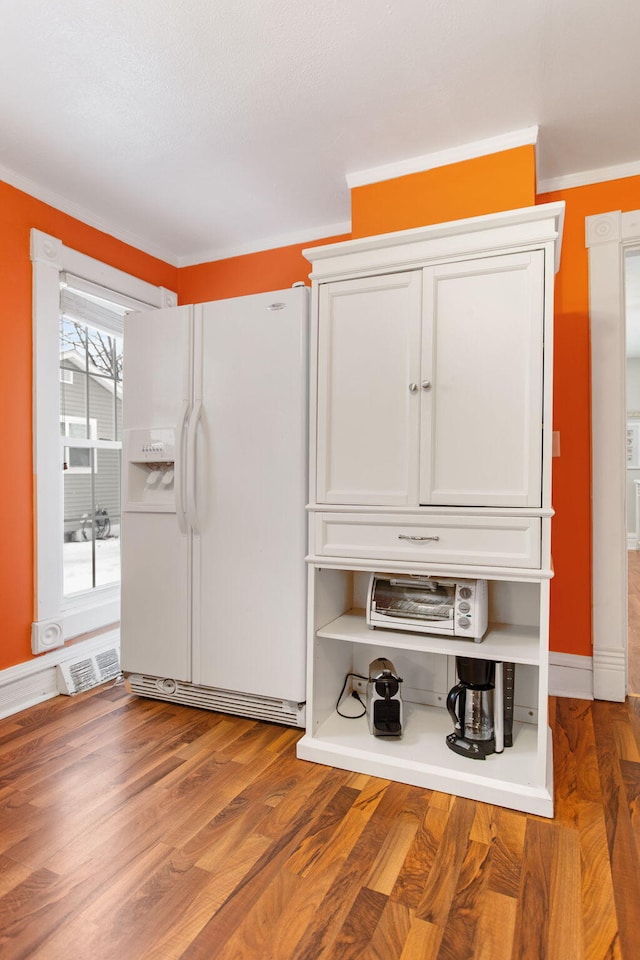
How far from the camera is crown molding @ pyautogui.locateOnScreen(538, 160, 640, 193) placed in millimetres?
2535

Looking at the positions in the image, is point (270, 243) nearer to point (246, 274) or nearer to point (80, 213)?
point (246, 274)

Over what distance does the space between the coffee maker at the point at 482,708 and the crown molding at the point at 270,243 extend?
251 cm

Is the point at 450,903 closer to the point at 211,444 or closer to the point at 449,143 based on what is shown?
the point at 211,444

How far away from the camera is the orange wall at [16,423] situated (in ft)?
8.32

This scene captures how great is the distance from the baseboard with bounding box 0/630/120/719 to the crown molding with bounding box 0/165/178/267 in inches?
91.0

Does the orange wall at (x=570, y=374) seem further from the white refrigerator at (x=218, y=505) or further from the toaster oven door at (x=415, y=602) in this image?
the toaster oven door at (x=415, y=602)

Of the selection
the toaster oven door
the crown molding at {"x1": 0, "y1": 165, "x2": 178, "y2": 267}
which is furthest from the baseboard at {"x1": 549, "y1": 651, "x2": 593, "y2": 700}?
the crown molding at {"x1": 0, "y1": 165, "x2": 178, "y2": 267}

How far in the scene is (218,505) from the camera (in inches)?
95.6

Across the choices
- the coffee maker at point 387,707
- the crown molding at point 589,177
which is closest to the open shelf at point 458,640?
the coffee maker at point 387,707

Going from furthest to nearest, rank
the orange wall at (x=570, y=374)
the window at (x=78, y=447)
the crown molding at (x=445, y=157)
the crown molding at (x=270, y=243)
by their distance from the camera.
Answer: the crown molding at (x=270, y=243) → the window at (x=78, y=447) → the orange wall at (x=570, y=374) → the crown molding at (x=445, y=157)

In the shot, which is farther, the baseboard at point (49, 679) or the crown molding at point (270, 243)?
the crown molding at point (270, 243)

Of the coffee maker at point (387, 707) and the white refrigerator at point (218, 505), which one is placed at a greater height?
the white refrigerator at point (218, 505)

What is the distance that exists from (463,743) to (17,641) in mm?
2087

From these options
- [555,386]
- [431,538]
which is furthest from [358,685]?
[555,386]
